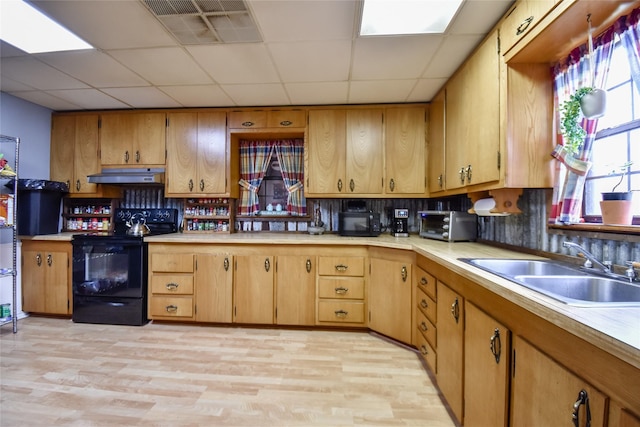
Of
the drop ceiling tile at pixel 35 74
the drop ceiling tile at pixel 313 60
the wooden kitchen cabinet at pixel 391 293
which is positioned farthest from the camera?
the wooden kitchen cabinet at pixel 391 293

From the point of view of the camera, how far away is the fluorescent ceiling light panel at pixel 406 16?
1512 mm

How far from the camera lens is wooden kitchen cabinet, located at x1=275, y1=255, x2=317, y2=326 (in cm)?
258

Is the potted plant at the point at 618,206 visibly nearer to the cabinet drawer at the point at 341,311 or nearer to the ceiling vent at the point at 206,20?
the cabinet drawer at the point at 341,311

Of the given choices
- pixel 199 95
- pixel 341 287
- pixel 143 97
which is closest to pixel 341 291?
pixel 341 287

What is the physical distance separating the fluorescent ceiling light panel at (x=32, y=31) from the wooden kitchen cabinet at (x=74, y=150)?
1268 mm

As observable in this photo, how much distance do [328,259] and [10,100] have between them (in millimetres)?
3710

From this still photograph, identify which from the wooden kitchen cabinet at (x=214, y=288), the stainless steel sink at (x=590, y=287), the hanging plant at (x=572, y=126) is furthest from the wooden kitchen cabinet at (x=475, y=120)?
the wooden kitchen cabinet at (x=214, y=288)

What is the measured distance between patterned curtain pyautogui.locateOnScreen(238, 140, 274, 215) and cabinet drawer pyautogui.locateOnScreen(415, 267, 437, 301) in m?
2.04

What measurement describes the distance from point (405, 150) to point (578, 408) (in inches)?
97.2

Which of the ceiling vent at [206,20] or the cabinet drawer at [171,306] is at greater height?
the ceiling vent at [206,20]

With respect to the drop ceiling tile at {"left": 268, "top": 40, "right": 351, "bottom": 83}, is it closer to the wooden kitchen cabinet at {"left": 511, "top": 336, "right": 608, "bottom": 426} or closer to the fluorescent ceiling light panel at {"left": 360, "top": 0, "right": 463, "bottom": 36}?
the fluorescent ceiling light panel at {"left": 360, "top": 0, "right": 463, "bottom": 36}

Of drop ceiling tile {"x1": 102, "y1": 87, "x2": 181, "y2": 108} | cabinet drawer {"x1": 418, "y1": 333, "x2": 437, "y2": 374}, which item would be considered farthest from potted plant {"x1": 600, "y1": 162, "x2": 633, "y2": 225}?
drop ceiling tile {"x1": 102, "y1": 87, "x2": 181, "y2": 108}

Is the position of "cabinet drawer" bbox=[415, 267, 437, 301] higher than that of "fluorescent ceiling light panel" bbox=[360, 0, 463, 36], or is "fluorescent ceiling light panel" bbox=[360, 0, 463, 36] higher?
"fluorescent ceiling light panel" bbox=[360, 0, 463, 36]

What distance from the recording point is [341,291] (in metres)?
2.55
